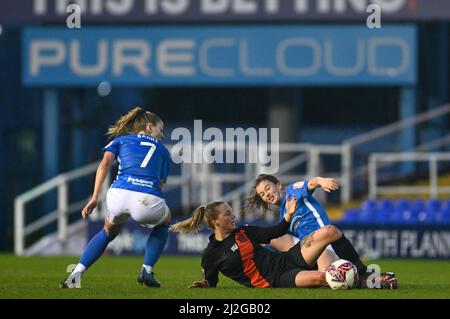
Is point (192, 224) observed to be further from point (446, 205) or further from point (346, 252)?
point (446, 205)

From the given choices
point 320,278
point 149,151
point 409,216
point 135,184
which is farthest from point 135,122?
point 409,216

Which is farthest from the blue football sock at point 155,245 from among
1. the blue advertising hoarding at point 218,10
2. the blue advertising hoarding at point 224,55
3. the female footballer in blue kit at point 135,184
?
the blue advertising hoarding at point 218,10

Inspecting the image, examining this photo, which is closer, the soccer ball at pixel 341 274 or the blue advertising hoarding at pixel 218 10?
the soccer ball at pixel 341 274

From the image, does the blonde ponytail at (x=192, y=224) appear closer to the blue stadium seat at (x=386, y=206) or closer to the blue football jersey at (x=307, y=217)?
the blue football jersey at (x=307, y=217)

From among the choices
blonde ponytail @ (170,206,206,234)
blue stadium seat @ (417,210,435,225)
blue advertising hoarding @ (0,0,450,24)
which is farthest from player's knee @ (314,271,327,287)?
blue advertising hoarding @ (0,0,450,24)

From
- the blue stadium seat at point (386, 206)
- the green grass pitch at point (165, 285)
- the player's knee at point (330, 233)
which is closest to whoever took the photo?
the green grass pitch at point (165, 285)

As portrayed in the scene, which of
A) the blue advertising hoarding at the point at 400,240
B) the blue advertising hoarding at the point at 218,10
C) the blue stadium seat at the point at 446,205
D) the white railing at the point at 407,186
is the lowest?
the blue advertising hoarding at the point at 400,240

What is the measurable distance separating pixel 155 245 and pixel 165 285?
0.79 meters

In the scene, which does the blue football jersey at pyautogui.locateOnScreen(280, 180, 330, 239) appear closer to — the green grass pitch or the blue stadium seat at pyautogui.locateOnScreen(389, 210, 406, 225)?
the green grass pitch

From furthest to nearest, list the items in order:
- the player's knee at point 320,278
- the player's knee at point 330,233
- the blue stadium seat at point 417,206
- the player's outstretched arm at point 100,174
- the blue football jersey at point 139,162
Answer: the blue stadium seat at point 417,206 < the blue football jersey at point 139,162 < the player's knee at point 320,278 < the player's knee at point 330,233 < the player's outstretched arm at point 100,174

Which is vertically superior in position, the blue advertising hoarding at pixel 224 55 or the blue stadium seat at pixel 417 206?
the blue advertising hoarding at pixel 224 55

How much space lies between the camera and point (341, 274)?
11320 millimetres

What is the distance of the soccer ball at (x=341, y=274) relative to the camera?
11.3 meters

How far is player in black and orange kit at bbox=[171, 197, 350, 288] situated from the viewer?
11.5 metres
